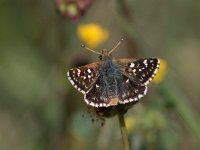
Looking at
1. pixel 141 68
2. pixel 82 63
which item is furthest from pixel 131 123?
pixel 141 68

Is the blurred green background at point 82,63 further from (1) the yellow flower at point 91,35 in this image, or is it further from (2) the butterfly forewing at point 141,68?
(2) the butterfly forewing at point 141,68

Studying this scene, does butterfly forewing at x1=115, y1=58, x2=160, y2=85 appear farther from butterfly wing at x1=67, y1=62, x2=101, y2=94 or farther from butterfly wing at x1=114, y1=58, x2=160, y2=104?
butterfly wing at x1=67, y1=62, x2=101, y2=94

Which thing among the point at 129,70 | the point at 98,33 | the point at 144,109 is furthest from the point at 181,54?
the point at 129,70

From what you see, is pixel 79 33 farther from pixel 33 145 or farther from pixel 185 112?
pixel 185 112

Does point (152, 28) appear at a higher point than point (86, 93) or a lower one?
higher

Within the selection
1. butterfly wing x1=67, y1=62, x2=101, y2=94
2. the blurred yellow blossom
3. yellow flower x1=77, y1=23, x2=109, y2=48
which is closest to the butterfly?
butterfly wing x1=67, y1=62, x2=101, y2=94

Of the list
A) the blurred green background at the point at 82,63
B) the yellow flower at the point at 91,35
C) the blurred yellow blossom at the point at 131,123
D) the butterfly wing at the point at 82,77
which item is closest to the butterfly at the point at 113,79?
the butterfly wing at the point at 82,77
